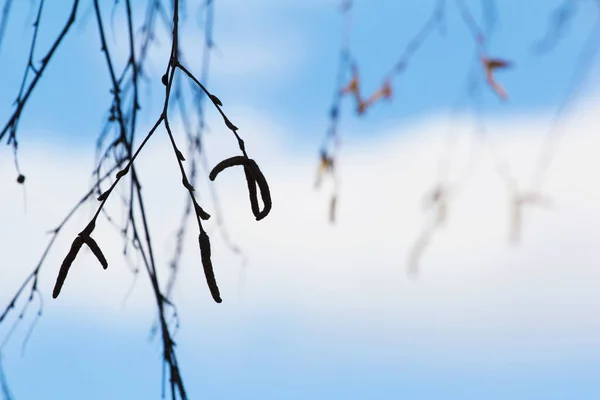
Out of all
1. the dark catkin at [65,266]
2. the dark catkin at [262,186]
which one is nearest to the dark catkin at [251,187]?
the dark catkin at [262,186]

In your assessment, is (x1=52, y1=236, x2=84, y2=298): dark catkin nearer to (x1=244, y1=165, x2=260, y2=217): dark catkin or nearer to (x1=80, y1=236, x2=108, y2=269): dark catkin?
(x1=80, y1=236, x2=108, y2=269): dark catkin

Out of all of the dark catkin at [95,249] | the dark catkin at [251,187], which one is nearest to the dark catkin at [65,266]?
the dark catkin at [95,249]

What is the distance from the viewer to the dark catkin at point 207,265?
596 mm

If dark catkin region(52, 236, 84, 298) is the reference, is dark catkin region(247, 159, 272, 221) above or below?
above

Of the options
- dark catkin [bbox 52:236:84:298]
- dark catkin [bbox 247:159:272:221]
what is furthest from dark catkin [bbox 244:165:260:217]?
dark catkin [bbox 52:236:84:298]

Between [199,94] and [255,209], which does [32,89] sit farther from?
[255,209]

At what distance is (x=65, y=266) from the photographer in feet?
2.05

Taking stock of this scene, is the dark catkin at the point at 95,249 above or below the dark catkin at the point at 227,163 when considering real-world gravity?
below

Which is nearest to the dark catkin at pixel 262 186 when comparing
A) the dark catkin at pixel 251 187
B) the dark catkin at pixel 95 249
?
the dark catkin at pixel 251 187

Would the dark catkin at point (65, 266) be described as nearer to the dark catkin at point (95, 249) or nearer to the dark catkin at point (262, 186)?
the dark catkin at point (95, 249)

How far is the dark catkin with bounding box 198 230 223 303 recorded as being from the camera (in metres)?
0.60

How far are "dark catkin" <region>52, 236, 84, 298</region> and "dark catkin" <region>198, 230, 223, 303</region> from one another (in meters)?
0.08

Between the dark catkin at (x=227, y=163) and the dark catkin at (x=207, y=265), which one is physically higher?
the dark catkin at (x=227, y=163)

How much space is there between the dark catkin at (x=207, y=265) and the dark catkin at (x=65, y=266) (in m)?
0.08
